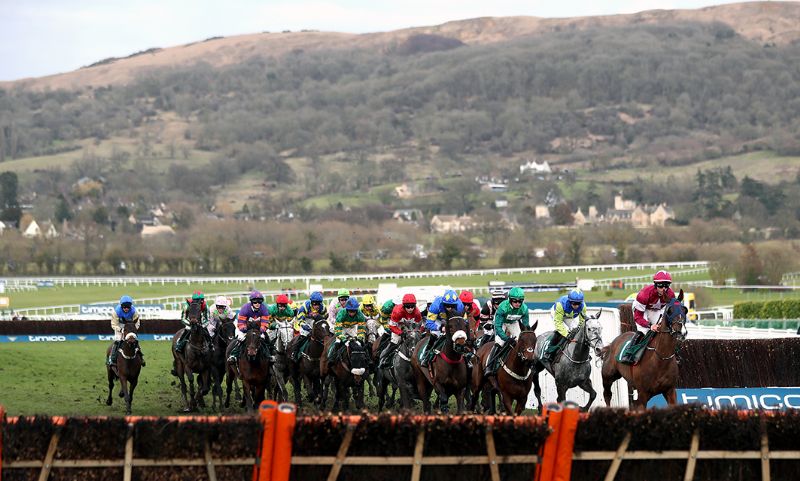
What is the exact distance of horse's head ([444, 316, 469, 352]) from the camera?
1507cm

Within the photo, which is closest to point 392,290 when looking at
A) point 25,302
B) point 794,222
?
point 25,302

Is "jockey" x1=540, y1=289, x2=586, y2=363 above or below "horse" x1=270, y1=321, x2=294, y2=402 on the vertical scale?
above

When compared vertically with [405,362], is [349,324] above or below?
above

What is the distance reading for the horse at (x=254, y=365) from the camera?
1691 cm

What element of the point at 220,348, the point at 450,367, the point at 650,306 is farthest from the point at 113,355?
the point at 650,306

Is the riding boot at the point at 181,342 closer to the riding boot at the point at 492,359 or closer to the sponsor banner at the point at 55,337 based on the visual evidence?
the riding boot at the point at 492,359

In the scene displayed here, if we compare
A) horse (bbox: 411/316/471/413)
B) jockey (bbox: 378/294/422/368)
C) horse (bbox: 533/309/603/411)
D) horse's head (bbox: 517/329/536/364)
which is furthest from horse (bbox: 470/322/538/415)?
jockey (bbox: 378/294/422/368)

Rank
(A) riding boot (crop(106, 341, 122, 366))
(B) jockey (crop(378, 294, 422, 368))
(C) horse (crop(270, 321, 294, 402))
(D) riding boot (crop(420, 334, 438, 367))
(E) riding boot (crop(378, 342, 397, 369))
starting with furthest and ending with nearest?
(A) riding boot (crop(106, 341, 122, 366)) → (C) horse (crop(270, 321, 294, 402)) → (E) riding boot (crop(378, 342, 397, 369)) → (B) jockey (crop(378, 294, 422, 368)) → (D) riding boot (crop(420, 334, 438, 367))

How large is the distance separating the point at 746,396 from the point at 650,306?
3369mm

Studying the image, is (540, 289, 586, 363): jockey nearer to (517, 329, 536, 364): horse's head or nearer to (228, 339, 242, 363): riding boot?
(517, 329, 536, 364): horse's head

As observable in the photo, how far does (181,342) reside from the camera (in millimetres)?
19344

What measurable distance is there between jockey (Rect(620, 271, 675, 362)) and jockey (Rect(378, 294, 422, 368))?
3.58 metres

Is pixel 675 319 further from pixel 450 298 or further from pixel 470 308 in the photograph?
pixel 470 308

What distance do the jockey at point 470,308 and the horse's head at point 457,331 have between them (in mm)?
2843
